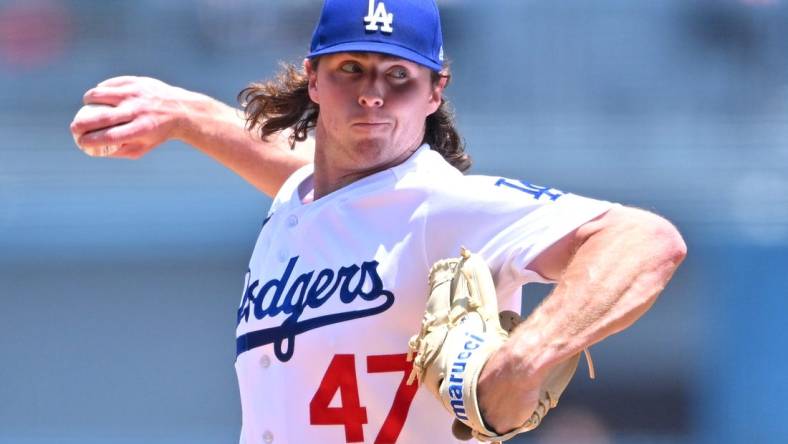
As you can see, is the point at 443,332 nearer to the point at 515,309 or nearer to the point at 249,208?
the point at 515,309

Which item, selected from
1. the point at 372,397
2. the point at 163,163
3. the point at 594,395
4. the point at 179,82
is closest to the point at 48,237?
the point at 163,163

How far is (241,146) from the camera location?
9.48ft

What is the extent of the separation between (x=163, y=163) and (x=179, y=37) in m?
0.71

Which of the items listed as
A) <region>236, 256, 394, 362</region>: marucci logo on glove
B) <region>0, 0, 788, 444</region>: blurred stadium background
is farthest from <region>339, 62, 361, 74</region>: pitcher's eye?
<region>0, 0, 788, 444</region>: blurred stadium background

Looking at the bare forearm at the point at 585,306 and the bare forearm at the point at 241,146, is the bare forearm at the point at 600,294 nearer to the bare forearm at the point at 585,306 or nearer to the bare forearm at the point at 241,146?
the bare forearm at the point at 585,306

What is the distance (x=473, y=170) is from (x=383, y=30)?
3.47 metres

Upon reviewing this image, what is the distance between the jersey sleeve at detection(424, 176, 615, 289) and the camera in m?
2.08

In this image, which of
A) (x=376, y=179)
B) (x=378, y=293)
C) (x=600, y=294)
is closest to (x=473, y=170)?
(x=376, y=179)

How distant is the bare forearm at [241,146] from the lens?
2.87 m

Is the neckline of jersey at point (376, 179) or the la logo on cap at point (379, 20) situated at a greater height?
the la logo on cap at point (379, 20)

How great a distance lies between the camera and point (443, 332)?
198 cm

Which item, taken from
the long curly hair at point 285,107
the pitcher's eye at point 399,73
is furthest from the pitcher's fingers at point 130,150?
the pitcher's eye at point 399,73

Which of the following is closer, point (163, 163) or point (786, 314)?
point (786, 314)

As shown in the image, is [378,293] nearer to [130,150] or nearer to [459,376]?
[459,376]
